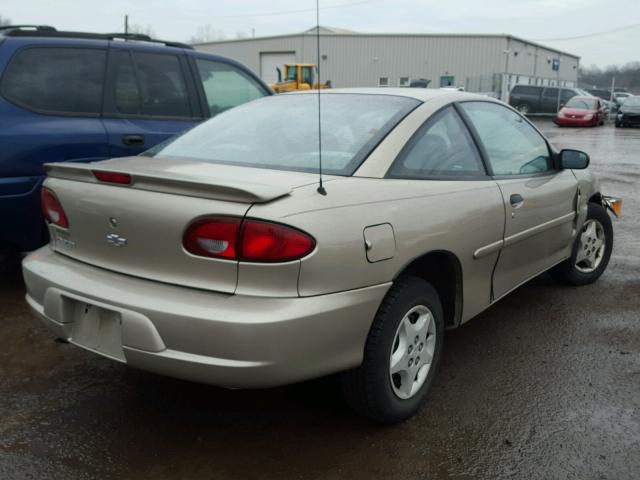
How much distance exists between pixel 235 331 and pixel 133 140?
2.90m

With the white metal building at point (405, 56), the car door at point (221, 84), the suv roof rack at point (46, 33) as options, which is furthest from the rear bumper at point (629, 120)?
the suv roof rack at point (46, 33)

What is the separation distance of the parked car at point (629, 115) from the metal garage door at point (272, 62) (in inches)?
1000

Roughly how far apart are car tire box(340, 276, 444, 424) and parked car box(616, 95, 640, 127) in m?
27.3

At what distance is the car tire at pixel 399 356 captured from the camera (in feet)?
8.25

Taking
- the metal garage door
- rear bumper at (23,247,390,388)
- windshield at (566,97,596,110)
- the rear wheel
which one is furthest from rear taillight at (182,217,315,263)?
the metal garage door

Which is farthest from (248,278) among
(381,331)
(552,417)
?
(552,417)

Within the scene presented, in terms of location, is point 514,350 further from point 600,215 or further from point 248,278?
point 248,278

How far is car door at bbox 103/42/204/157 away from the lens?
4.64 meters

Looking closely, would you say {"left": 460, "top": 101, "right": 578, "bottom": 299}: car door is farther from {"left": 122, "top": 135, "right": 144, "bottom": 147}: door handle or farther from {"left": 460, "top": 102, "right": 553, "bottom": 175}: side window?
{"left": 122, "top": 135, "right": 144, "bottom": 147}: door handle

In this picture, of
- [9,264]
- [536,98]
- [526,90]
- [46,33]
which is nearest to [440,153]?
[46,33]

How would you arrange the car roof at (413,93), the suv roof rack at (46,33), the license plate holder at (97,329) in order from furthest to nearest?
the suv roof rack at (46,33), the car roof at (413,93), the license plate holder at (97,329)

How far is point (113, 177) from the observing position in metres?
2.54

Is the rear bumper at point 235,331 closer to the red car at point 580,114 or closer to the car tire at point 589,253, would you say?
the car tire at point 589,253

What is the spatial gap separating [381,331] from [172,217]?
0.92 m
